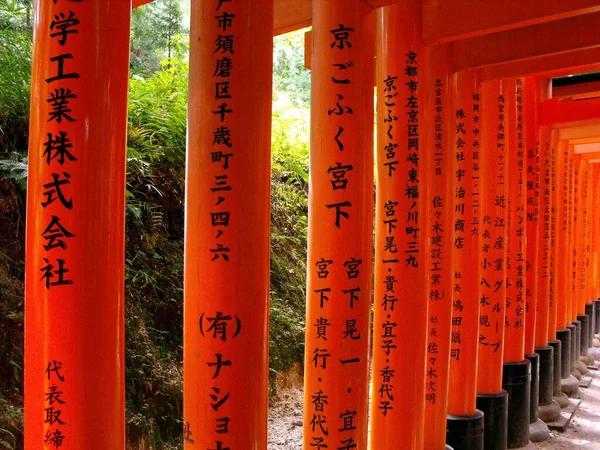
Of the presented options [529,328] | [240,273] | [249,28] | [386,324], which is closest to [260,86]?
[249,28]

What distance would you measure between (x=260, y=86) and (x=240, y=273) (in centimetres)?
86

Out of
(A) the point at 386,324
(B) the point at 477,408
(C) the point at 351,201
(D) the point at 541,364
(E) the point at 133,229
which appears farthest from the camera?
(D) the point at 541,364

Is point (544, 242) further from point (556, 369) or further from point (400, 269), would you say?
point (400, 269)

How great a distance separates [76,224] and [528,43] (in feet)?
15.4

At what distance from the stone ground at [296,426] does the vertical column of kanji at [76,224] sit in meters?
4.46

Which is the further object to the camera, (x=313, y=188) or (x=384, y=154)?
(x=384, y=154)

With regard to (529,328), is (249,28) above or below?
above

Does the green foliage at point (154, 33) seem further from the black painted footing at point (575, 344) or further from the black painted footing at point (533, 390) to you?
the black painted footing at point (575, 344)

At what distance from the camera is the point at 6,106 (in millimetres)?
5160

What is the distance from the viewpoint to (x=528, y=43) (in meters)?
5.54

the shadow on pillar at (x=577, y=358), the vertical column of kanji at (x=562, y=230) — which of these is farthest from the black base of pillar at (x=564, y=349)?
the shadow on pillar at (x=577, y=358)

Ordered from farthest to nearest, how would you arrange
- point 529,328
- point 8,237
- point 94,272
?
point 529,328 < point 8,237 < point 94,272

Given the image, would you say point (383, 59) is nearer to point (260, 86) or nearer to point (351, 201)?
point (351, 201)

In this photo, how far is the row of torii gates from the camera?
7.46 feet
